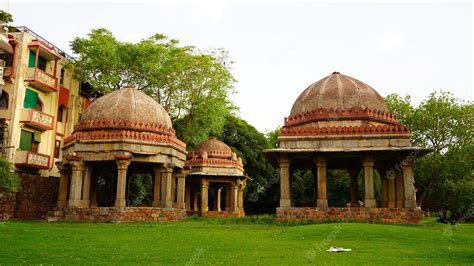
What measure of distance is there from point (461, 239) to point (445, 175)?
18.3 m

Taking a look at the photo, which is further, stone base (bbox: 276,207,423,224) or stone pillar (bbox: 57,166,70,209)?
stone pillar (bbox: 57,166,70,209)

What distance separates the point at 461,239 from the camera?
16.3 m

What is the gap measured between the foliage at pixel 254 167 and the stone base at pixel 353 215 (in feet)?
78.0

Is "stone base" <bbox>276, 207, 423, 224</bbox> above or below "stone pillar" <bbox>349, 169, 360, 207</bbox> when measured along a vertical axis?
below

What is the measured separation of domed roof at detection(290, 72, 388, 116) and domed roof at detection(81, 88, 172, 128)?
7.65 meters

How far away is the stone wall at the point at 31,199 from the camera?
25.9m

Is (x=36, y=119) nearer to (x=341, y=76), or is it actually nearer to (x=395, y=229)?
(x=341, y=76)

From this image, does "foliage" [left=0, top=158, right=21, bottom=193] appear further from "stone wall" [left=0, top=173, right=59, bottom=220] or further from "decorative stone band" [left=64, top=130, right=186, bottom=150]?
"stone wall" [left=0, top=173, right=59, bottom=220]

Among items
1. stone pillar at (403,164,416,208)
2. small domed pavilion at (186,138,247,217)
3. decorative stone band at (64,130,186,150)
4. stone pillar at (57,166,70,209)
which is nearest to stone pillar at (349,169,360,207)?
stone pillar at (403,164,416,208)

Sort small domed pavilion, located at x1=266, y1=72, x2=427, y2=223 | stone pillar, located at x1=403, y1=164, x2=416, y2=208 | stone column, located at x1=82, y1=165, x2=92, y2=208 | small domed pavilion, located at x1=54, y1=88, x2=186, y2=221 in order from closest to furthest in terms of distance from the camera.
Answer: stone pillar, located at x1=403, y1=164, x2=416, y2=208, small domed pavilion, located at x1=266, y1=72, x2=427, y2=223, small domed pavilion, located at x1=54, y1=88, x2=186, y2=221, stone column, located at x1=82, y1=165, x2=92, y2=208

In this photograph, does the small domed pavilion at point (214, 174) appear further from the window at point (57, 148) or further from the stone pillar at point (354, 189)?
the stone pillar at point (354, 189)

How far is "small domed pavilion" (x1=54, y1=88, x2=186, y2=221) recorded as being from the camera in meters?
22.3

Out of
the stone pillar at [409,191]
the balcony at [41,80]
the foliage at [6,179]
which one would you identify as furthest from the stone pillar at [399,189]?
the balcony at [41,80]

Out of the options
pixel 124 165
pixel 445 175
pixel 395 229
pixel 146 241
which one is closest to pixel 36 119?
pixel 124 165
